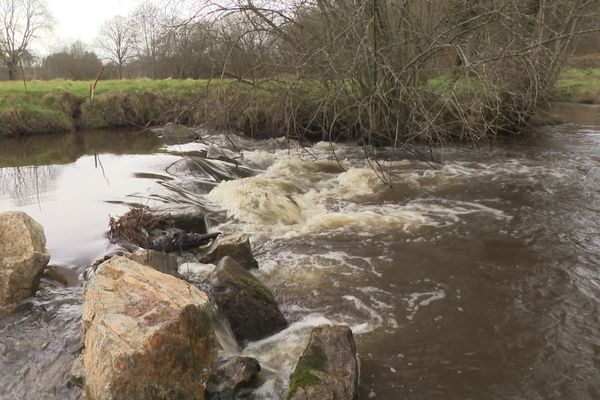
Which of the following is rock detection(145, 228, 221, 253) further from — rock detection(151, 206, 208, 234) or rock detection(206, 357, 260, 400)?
rock detection(206, 357, 260, 400)

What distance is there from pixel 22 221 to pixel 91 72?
35.8 meters

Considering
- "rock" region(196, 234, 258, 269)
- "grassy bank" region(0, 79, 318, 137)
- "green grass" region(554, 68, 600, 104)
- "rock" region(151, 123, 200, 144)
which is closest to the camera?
"rock" region(196, 234, 258, 269)

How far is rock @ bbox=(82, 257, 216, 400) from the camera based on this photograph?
127 inches

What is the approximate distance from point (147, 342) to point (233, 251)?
2.94 metres

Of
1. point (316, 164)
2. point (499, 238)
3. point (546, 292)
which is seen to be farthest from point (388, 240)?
point (316, 164)

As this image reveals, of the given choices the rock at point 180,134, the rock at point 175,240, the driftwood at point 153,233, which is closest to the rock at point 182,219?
the driftwood at point 153,233

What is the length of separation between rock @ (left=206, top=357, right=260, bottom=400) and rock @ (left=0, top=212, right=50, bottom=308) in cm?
252

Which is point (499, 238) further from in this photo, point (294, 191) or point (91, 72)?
point (91, 72)

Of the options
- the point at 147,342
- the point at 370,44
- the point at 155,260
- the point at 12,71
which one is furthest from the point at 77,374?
the point at 12,71

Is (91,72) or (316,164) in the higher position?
(91,72)

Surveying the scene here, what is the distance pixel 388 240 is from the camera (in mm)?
7082

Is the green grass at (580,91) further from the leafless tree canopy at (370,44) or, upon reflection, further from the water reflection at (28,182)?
the water reflection at (28,182)

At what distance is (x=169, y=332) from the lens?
11.0ft

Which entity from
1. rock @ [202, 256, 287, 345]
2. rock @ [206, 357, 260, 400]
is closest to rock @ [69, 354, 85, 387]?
rock @ [206, 357, 260, 400]
